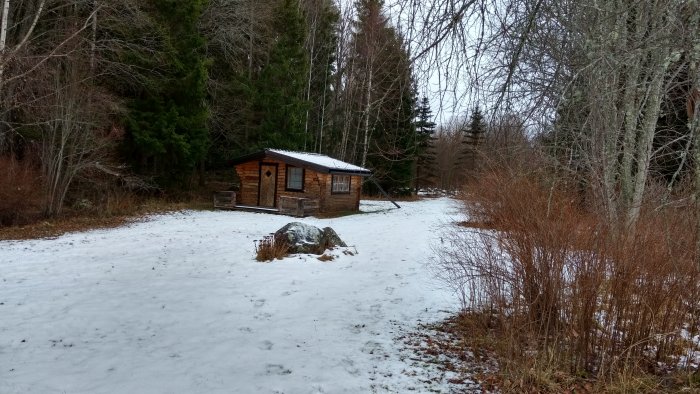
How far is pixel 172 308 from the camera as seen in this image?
5645 millimetres

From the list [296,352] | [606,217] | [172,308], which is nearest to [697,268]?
[606,217]

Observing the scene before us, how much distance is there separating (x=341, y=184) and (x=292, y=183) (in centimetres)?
226

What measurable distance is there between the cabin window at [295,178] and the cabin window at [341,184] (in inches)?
55.4

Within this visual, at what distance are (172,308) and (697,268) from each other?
5464 millimetres

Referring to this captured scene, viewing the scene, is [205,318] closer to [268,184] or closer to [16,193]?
[16,193]

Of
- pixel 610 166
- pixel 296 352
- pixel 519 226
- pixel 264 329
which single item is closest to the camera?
pixel 519 226

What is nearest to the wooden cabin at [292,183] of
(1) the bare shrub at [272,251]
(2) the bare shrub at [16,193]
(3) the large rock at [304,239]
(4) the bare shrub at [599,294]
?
(2) the bare shrub at [16,193]

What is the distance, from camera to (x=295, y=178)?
19.0m

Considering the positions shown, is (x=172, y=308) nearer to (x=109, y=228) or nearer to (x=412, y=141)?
(x=412, y=141)

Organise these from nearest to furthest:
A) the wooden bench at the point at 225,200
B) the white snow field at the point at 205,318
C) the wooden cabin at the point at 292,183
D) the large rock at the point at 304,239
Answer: the white snow field at the point at 205,318 → the large rock at the point at 304,239 → the wooden cabin at the point at 292,183 → the wooden bench at the point at 225,200

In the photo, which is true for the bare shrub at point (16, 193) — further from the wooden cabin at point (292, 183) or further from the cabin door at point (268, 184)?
the cabin door at point (268, 184)

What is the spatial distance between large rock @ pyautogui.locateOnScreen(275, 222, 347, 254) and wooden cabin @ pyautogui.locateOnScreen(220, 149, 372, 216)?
25.7ft

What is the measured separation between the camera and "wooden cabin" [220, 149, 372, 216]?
17.8 metres

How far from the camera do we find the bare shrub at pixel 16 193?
35.8 feet
